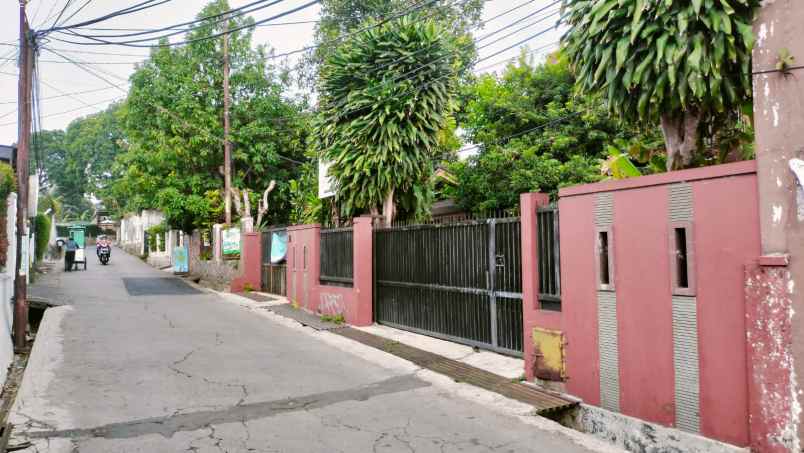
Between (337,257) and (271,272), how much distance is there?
20.5 ft

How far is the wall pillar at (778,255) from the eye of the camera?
4.23 meters

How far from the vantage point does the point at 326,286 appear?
43.3 feet

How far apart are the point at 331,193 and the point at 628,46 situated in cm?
912

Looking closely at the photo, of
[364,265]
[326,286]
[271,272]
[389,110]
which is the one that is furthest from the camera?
[271,272]

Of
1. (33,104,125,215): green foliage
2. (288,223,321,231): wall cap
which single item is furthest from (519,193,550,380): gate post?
(33,104,125,215): green foliage

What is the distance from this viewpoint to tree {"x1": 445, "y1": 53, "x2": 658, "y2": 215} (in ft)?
51.7

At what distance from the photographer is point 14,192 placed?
37.6 feet

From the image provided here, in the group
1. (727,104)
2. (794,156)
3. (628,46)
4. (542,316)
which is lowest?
(542,316)

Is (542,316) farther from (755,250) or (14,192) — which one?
(14,192)

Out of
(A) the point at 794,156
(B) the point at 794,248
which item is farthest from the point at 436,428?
(A) the point at 794,156

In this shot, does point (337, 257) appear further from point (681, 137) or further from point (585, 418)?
point (681, 137)

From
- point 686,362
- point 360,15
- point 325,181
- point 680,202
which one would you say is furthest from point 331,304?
point 360,15

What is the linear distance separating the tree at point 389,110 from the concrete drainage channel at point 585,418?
477 cm

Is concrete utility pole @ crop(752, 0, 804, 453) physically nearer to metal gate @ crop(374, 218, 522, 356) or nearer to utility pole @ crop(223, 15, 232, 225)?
metal gate @ crop(374, 218, 522, 356)
